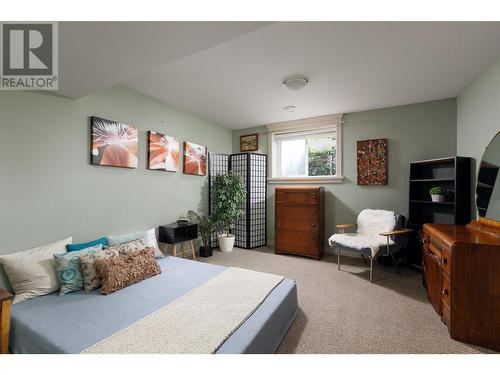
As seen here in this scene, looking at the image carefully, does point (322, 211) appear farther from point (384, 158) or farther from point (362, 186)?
point (384, 158)

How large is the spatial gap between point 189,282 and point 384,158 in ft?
11.4

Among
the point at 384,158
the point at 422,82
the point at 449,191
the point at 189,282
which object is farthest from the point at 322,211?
the point at 189,282

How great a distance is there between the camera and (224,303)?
5.78 feet

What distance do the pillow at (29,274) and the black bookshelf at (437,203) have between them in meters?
4.36

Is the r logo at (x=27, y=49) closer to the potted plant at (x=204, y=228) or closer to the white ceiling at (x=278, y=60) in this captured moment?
the white ceiling at (x=278, y=60)

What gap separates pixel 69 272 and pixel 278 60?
281 centimetres

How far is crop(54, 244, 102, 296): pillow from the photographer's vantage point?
194 cm

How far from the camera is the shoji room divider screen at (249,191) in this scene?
4.52 m

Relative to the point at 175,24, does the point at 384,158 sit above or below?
below

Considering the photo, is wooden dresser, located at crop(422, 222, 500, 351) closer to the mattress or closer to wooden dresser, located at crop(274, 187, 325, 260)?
the mattress

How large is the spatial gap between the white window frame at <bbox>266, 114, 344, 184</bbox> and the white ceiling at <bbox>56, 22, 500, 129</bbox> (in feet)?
1.94

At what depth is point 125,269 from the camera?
6.86 ft

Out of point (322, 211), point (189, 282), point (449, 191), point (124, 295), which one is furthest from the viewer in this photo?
point (322, 211)

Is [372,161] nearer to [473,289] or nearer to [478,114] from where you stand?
[478,114]
